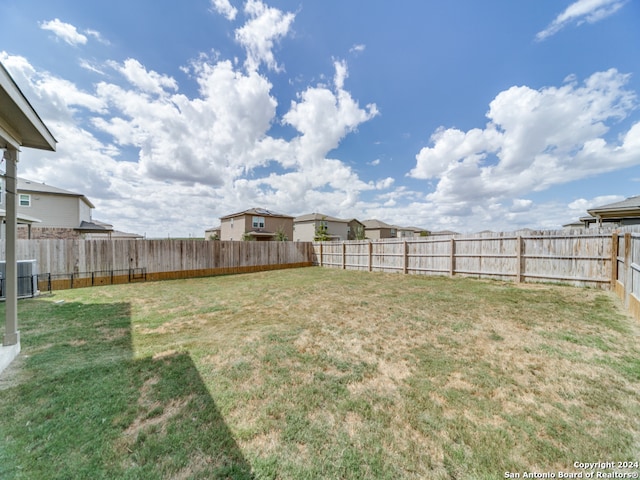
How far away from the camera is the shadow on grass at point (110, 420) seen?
A: 1675 millimetres

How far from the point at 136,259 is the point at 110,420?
10379 mm

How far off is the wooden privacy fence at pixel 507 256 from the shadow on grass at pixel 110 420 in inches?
403

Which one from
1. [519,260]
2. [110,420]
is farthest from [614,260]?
[110,420]

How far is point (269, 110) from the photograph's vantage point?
1141 centimetres

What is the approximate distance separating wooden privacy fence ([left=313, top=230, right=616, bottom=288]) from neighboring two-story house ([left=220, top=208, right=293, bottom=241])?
55.5ft

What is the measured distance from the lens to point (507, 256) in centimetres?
876

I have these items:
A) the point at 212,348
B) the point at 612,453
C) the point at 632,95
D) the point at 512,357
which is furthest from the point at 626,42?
the point at 212,348

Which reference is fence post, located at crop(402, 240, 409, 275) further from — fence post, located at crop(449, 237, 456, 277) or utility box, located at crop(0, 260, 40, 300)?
utility box, located at crop(0, 260, 40, 300)

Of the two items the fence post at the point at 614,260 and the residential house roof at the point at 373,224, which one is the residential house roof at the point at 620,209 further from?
the residential house roof at the point at 373,224

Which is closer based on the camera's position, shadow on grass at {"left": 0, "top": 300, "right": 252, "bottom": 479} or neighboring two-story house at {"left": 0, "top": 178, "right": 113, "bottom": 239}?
shadow on grass at {"left": 0, "top": 300, "right": 252, "bottom": 479}

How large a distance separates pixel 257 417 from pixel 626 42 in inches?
473

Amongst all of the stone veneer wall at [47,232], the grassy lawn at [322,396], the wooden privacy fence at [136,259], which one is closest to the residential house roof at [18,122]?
the grassy lawn at [322,396]

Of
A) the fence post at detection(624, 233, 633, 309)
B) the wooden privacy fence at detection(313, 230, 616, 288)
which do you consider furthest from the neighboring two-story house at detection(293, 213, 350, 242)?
the fence post at detection(624, 233, 633, 309)

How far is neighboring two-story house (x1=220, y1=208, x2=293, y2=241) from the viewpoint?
27300mm
